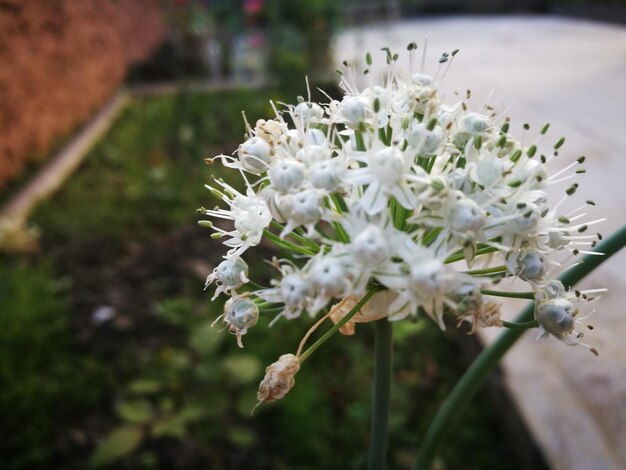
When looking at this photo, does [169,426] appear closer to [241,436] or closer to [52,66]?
[241,436]

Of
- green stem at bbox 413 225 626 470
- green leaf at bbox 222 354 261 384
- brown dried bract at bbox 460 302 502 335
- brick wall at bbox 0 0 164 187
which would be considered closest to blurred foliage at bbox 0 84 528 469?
green leaf at bbox 222 354 261 384

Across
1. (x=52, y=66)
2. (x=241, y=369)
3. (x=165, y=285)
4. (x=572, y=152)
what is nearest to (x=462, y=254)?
(x=241, y=369)

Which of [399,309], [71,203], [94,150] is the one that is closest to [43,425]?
[399,309]

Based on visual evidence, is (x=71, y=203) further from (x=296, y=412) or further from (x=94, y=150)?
(x=296, y=412)

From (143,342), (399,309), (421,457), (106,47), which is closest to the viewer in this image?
(399,309)

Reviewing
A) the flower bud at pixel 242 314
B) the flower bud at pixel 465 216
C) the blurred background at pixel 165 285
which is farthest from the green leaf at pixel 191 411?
the flower bud at pixel 465 216

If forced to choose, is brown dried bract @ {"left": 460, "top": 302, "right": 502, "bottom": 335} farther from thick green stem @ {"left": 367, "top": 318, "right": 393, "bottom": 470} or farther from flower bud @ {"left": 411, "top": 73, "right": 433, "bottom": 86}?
flower bud @ {"left": 411, "top": 73, "right": 433, "bottom": 86}
